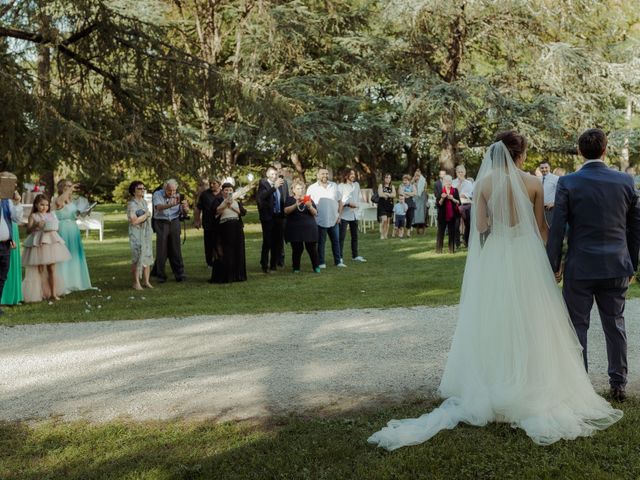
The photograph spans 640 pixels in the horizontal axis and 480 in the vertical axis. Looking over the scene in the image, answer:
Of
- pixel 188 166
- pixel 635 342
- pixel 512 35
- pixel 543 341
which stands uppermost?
pixel 512 35

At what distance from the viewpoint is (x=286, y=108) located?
47.0ft

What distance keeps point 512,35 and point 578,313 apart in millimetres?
25407

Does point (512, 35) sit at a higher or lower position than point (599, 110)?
higher

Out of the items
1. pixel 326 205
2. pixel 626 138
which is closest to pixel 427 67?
pixel 626 138

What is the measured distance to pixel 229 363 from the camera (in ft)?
24.2

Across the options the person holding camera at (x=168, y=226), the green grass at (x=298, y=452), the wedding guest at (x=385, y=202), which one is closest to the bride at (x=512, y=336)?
the green grass at (x=298, y=452)

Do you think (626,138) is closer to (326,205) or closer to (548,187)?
(548,187)

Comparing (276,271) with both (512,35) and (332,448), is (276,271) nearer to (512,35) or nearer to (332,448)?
(332,448)

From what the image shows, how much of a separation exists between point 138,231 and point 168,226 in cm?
98

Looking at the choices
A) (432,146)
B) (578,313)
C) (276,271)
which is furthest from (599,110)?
(578,313)

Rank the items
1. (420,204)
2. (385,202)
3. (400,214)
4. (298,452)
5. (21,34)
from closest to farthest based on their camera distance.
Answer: (298,452) < (21,34) < (385,202) < (400,214) < (420,204)

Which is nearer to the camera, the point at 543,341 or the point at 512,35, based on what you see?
the point at 543,341

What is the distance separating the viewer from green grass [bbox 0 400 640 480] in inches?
177

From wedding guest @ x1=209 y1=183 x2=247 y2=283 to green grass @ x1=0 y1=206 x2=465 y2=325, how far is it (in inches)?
12.9
